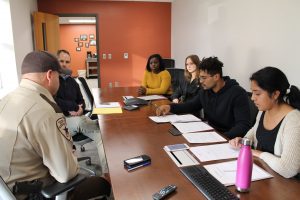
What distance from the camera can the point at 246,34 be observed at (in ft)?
10.7

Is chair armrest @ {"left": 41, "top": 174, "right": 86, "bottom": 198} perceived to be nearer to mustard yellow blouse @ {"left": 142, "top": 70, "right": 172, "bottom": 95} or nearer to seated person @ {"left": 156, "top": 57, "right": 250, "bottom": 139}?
seated person @ {"left": 156, "top": 57, "right": 250, "bottom": 139}

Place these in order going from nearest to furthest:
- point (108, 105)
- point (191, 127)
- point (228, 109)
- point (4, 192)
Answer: point (4, 192) → point (191, 127) → point (228, 109) → point (108, 105)

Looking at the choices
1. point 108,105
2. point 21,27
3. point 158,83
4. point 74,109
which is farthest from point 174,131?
point 21,27

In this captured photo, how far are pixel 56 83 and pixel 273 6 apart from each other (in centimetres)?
251

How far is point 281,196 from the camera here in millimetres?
1025

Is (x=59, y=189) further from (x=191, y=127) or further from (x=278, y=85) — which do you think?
(x=278, y=85)

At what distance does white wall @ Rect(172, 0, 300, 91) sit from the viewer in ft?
8.41

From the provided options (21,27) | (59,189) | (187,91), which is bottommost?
(59,189)

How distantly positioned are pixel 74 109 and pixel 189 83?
1.42 meters

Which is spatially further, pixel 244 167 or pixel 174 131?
pixel 174 131

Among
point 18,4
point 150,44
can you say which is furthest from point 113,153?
point 150,44

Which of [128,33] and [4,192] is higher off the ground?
[128,33]

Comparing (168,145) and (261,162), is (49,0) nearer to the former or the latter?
(168,145)

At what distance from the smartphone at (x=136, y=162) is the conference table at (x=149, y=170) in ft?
0.08
